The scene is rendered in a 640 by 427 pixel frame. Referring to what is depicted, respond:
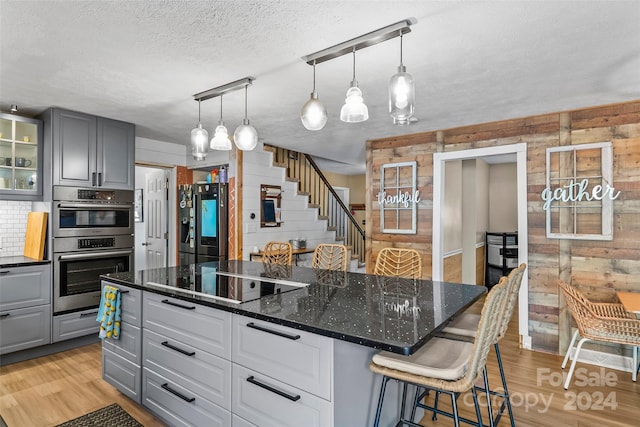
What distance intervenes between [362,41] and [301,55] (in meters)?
0.44

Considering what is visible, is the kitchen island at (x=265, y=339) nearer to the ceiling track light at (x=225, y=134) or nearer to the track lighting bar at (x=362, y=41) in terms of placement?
the ceiling track light at (x=225, y=134)

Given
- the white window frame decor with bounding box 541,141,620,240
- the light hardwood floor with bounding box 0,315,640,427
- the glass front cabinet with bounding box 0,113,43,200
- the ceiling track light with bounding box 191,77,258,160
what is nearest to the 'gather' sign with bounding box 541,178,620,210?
the white window frame decor with bounding box 541,141,620,240

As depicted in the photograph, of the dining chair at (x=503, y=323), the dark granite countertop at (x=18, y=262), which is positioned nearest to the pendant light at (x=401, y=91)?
the dining chair at (x=503, y=323)

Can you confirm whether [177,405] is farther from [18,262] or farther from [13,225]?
[13,225]

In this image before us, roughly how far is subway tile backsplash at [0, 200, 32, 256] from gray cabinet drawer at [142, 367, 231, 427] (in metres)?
2.61

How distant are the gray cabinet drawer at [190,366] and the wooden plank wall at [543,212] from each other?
3092mm

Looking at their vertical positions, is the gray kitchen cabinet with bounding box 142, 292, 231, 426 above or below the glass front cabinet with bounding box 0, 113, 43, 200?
below

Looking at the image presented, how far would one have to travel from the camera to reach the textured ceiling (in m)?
1.83

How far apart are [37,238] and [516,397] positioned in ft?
14.8

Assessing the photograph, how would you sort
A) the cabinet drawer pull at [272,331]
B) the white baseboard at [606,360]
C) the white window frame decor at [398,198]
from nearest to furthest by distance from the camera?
the cabinet drawer pull at [272,331] < the white baseboard at [606,360] < the white window frame decor at [398,198]

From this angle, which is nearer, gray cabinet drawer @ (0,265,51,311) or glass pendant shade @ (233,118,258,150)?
glass pendant shade @ (233,118,258,150)

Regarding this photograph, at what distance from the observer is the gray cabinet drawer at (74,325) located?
3539mm

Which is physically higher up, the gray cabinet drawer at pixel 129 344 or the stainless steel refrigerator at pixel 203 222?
the stainless steel refrigerator at pixel 203 222

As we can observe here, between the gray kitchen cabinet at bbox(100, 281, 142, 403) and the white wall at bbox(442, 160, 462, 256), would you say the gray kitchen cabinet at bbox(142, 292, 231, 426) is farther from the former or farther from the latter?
the white wall at bbox(442, 160, 462, 256)
